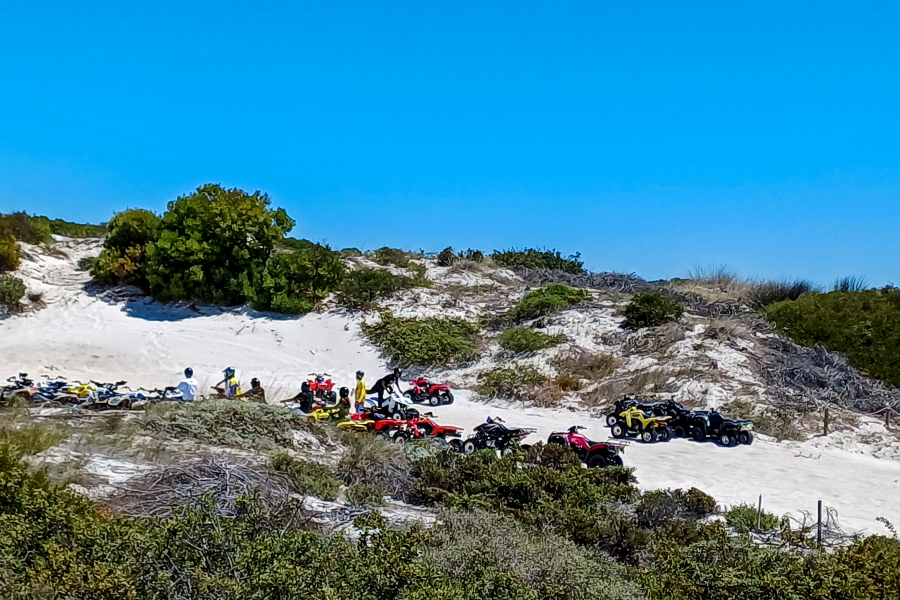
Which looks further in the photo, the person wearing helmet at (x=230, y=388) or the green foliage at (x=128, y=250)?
the green foliage at (x=128, y=250)

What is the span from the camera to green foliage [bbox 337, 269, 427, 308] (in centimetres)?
2150

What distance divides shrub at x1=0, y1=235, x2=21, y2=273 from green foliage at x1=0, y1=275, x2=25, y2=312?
1.52 meters

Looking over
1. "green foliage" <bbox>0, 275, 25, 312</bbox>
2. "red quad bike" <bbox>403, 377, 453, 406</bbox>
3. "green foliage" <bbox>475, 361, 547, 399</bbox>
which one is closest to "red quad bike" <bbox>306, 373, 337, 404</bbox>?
"red quad bike" <bbox>403, 377, 453, 406</bbox>

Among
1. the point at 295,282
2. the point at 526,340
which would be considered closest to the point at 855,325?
the point at 526,340

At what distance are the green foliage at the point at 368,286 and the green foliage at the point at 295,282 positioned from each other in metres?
0.48

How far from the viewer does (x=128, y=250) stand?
22.8 m

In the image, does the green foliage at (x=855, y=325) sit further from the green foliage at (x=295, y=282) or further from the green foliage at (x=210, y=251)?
the green foliage at (x=210, y=251)

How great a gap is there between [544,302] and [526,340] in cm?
233

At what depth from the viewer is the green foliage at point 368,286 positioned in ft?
70.5

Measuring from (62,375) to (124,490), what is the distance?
10.9 meters

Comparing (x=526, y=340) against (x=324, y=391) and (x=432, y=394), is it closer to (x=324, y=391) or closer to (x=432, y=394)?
(x=432, y=394)

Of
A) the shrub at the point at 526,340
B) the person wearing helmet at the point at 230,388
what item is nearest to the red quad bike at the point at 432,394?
the shrub at the point at 526,340

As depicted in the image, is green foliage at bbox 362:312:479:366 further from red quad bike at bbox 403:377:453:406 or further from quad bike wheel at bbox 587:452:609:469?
quad bike wheel at bbox 587:452:609:469

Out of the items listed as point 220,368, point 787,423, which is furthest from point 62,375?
point 787,423
